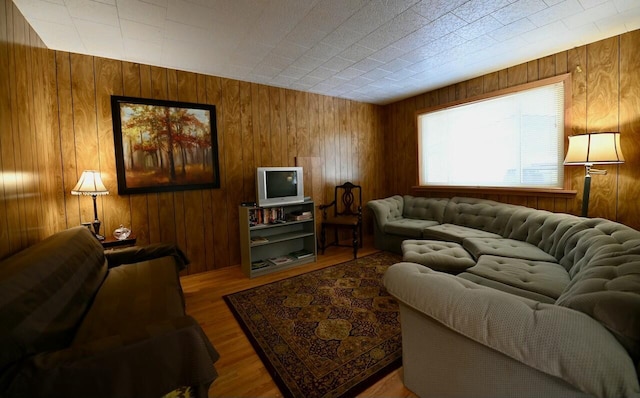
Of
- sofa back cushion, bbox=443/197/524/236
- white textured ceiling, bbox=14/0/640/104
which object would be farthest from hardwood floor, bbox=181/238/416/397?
white textured ceiling, bbox=14/0/640/104

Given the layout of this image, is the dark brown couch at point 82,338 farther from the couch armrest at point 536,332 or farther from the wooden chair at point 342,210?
the wooden chair at point 342,210

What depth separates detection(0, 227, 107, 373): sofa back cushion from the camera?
994 millimetres

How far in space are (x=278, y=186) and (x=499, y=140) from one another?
296 cm

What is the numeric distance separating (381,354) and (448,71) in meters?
3.39

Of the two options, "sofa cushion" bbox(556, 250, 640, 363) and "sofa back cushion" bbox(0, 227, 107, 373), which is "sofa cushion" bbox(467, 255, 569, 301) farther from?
"sofa back cushion" bbox(0, 227, 107, 373)

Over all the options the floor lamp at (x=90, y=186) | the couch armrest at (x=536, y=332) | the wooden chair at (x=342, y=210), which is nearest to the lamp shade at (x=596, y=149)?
the couch armrest at (x=536, y=332)

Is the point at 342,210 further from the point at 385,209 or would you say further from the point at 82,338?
the point at 82,338

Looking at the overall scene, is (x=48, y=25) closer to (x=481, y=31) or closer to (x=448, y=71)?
(x=481, y=31)

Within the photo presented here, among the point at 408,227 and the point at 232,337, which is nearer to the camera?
the point at 232,337

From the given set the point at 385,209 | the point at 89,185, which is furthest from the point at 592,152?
the point at 89,185

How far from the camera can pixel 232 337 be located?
6.92 feet

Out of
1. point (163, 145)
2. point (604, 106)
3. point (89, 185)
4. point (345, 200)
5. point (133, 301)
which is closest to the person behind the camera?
point (133, 301)

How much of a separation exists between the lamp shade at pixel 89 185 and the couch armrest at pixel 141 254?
0.60 meters

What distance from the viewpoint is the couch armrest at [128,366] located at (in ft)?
2.98
